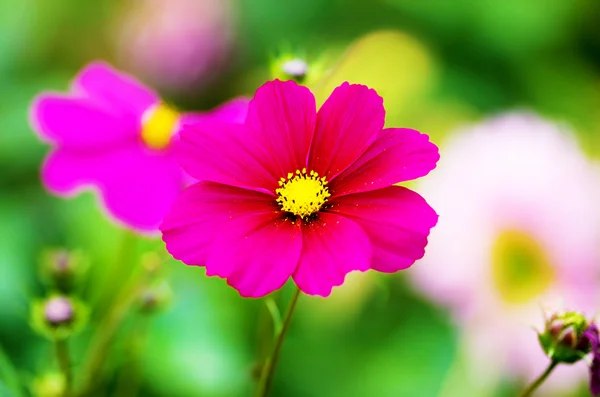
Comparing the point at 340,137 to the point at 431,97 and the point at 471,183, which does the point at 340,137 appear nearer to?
the point at 471,183

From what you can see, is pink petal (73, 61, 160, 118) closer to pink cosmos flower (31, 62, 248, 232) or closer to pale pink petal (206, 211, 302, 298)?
pink cosmos flower (31, 62, 248, 232)

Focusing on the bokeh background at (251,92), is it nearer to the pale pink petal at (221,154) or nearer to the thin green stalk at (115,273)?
the thin green stalk at (115,273)

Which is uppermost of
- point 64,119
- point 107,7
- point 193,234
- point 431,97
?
point 107,7

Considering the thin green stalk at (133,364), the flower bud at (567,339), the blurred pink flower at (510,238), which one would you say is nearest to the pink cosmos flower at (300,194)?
the flower bud at (567,339)

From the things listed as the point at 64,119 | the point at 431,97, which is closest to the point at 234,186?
the point at 64,119

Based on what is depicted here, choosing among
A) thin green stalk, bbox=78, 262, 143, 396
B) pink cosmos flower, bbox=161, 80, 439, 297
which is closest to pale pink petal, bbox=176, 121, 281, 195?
pink cosmos flower, bbox=161, 80, 439, 297

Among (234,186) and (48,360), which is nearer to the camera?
(234,186)
